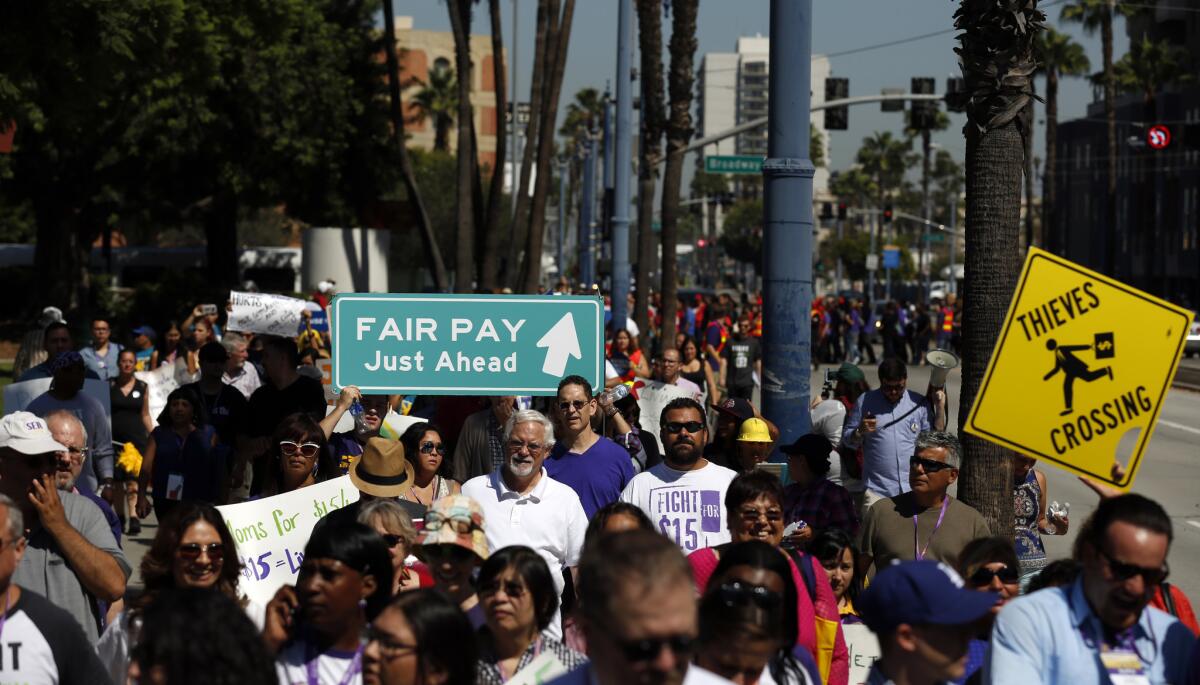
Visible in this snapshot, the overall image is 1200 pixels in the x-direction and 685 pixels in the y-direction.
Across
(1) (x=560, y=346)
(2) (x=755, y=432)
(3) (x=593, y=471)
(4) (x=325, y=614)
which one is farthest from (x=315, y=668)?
(2) (x=755, y=432)

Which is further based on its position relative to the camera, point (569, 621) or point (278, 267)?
point (278, 267)

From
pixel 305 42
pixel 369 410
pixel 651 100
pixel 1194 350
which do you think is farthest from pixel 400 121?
pixel 369 410

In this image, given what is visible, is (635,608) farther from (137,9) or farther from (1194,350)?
(1194,350)

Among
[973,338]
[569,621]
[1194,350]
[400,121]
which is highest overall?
[400,121]

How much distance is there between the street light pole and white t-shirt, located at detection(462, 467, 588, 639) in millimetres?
21960

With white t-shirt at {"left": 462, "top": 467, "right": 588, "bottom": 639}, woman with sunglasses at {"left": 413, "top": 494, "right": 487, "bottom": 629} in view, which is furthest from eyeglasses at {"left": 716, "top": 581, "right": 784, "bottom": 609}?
white t-shirt at {"left": 462, "top": 467, "right": 588, "bottom": 639}

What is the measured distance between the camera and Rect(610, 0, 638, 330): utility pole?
30.7 meters

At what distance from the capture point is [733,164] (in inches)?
1169

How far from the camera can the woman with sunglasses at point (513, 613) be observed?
516 cm

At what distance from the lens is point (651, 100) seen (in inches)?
1331

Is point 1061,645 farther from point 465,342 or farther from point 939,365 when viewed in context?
point 939,365

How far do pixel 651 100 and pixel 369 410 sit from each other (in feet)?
80.9

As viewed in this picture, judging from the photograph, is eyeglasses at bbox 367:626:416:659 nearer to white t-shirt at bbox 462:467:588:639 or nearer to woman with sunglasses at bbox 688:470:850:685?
woman with sunglasses at bbox 688:470:850:685

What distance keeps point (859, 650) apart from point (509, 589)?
2328 mm
